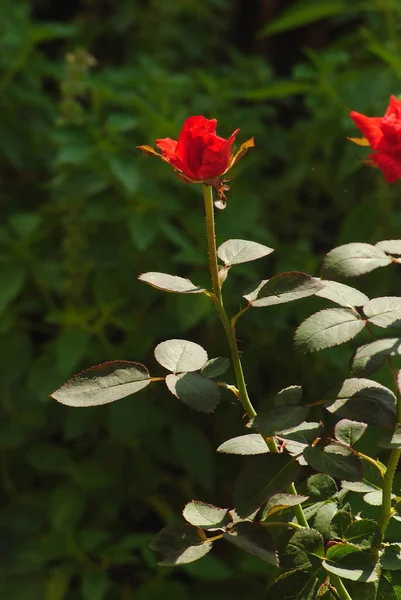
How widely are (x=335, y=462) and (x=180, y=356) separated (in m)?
0.12

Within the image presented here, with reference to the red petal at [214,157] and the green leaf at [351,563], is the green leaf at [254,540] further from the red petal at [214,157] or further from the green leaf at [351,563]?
the red petal at [214,157]

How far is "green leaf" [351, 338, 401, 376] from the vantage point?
506 mm

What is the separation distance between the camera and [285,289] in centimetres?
55

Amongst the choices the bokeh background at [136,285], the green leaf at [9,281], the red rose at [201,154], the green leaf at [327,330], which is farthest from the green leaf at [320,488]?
the green leaf at [9,281]

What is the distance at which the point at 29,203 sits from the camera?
5.82 feet

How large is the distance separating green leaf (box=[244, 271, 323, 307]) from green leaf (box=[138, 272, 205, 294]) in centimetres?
4

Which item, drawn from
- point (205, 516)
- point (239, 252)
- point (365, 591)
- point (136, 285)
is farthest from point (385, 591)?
point (136, 285)

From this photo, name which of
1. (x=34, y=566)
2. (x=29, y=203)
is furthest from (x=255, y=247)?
(x=29, y=203)

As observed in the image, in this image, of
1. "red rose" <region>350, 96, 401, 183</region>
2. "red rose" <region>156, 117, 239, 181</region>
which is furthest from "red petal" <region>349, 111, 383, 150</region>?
"red rose" <region>156, 117, 239, 181</region>

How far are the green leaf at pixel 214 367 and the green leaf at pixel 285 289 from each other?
0.04 meters

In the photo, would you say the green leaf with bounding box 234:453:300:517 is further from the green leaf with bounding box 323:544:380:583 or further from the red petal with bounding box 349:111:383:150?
the red petal with bounding box 349:111:383:150

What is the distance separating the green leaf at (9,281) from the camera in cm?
137

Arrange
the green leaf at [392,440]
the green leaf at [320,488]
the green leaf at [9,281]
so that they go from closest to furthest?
the green leaf at [392,440] → the green leaf at [320,488] → the green leaf at [9,281]

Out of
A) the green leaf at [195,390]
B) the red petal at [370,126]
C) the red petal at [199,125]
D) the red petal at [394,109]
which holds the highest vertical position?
the red petal at [199,125]
